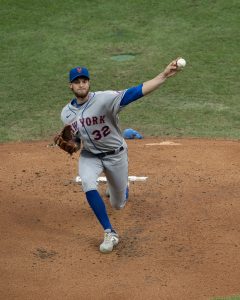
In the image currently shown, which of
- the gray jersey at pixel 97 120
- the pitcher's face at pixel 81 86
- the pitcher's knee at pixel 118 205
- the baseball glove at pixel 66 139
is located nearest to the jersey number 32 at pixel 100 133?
the gray jersey at pixel 97 120

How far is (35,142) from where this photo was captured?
11789 mm

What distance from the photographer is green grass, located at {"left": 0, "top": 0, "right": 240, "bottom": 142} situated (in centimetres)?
1263

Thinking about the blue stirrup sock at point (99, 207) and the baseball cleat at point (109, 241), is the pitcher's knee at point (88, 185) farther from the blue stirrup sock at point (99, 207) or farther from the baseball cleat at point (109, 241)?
the baseball cleat at point (109, 241)

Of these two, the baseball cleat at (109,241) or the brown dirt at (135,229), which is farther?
the baseball cleat at (109,241)

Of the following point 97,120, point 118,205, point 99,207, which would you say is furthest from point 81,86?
point 118,205

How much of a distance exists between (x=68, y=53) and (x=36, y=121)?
10.3 ft

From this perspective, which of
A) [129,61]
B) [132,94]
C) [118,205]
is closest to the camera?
[132,94]

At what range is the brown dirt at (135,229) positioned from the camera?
7.15m

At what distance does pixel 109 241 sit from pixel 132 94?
1.42m

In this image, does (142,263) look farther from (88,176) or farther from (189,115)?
(189,115)

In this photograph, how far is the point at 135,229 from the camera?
27.6 ft

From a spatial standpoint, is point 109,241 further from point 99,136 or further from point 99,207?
point 99,136

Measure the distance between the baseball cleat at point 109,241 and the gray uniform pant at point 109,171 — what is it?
0.46 metres

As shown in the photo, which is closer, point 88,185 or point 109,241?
point 109,241
